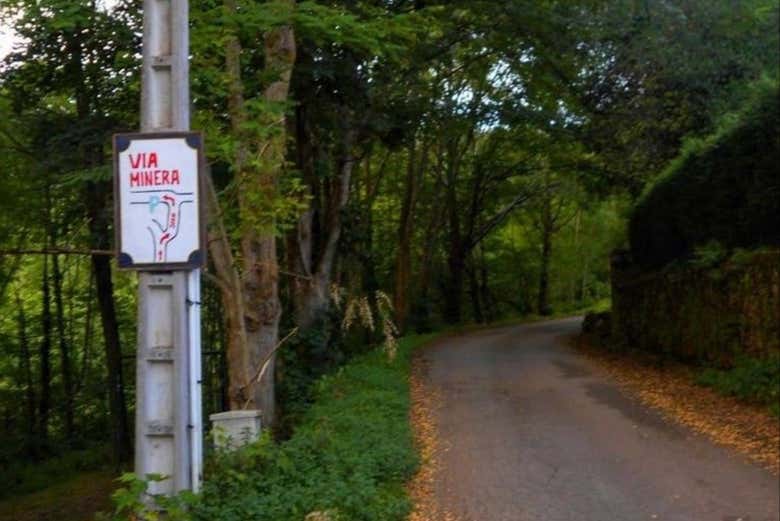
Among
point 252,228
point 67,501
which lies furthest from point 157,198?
point 67,501

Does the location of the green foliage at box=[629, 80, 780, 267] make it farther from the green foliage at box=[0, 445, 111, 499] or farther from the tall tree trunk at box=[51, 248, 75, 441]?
the tall tree trunk at box=[51, 248, 75, 441]

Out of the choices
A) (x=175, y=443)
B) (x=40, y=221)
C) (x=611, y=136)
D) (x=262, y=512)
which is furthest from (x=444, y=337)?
(x=175, y=443)

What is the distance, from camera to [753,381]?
606 inches

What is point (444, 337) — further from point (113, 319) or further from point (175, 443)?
point (175, 443)

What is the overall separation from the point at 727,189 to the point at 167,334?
13806mm

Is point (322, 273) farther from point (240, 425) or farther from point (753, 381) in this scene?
point (240, 425)

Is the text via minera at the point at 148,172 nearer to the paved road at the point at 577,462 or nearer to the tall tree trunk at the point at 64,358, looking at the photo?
the paved road at the point at 577,462

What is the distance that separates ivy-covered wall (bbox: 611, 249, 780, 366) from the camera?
15797mm

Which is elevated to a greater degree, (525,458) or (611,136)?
(611,136)

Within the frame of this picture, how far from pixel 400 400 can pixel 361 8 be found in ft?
19.8

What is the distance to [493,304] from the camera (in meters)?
54.2

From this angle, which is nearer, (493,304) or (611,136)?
(611,136)

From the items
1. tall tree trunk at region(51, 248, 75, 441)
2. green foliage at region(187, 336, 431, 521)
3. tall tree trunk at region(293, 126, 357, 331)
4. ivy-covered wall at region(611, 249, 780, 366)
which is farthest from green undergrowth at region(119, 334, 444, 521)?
tall tree trunk at region(51, 248, 75, 441)

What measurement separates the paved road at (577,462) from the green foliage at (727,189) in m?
3.38
